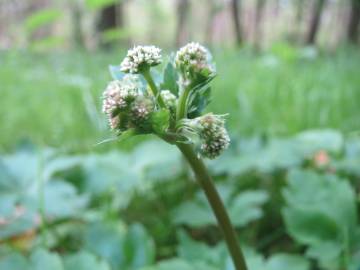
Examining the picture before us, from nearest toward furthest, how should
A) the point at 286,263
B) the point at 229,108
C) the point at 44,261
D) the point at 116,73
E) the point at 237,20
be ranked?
1. the point at 116,73
2. the point at 44,261
3. the point at 286,263
4. the point at 229,108
5. the point at 237,20

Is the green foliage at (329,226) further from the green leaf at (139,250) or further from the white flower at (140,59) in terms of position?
the white flower at (140,59)

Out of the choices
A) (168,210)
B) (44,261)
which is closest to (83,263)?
(44,261)

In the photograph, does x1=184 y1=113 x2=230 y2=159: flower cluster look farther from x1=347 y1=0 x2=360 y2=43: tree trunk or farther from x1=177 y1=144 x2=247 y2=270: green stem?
x1=347 y1=0 x2=360 y2=43: tree trunk

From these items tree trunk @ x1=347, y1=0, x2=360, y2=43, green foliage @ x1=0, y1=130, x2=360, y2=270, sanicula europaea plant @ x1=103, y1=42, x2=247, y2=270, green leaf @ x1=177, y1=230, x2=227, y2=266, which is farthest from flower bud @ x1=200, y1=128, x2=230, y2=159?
tree trunk @ x1=347, y1=0, x2=360, y2=43

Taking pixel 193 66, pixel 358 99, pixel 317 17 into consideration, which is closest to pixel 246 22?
pixel 317 17

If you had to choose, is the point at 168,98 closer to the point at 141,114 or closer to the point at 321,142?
the point at 141,114

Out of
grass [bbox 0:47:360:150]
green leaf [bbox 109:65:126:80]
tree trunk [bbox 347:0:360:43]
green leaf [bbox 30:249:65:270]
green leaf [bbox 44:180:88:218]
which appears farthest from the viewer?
tree trunk [bbox 347:0:360:43]
